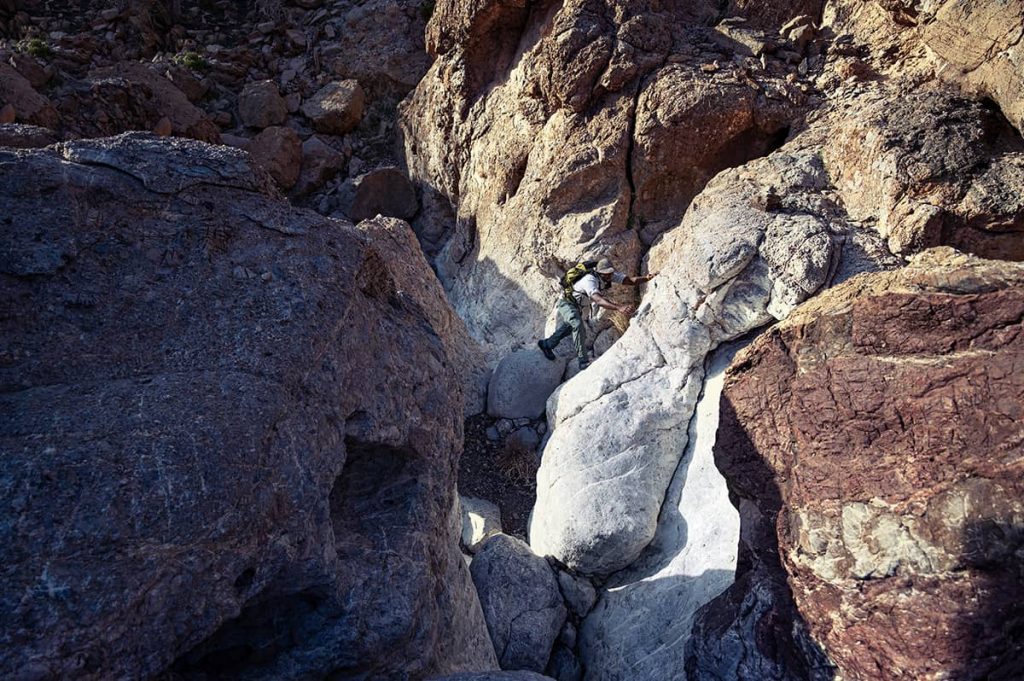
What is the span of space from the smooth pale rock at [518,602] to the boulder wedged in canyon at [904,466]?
2241 millimetres

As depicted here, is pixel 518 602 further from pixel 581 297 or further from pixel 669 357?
pixel 581 297

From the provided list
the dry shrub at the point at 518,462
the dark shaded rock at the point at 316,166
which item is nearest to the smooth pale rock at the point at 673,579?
the dry shrub at the point at 518,462

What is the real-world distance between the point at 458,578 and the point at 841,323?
2.65 metres

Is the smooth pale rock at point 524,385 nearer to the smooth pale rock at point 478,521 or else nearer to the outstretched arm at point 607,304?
the outstretched arm at point 607,304

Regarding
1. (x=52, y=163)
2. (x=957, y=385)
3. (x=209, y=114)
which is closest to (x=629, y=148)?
(x=957, y=385)

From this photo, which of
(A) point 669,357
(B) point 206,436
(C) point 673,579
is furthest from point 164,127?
(C) point 673,579

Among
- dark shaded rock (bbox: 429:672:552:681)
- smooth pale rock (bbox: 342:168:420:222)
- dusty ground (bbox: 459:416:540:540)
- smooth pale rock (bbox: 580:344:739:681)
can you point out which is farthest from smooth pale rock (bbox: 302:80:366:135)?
dark shaded rock (bbox: 429:672:552:681)

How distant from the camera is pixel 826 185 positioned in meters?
5.95

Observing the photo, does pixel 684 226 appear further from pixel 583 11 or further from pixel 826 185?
pixel 583 11

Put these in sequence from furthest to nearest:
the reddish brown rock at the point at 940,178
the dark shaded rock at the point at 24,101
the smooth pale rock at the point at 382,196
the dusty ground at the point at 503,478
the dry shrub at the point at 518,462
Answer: the smooth pale rock at the point at 382,196, the dark shaded rock at the point at 24,101, the dry shrub at the point at 518,462, the dusty ground at the point at 503,478, the reddish brown rock at the point at 940,178

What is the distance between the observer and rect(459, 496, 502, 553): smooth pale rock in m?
6.12

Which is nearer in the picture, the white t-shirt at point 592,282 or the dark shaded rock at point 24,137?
the dark shaded rock at point 24,137

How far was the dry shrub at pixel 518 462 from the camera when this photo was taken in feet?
22.9

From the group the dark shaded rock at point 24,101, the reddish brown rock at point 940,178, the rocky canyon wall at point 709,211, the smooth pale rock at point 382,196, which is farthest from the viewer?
the smooth pale rock at point 382,196
